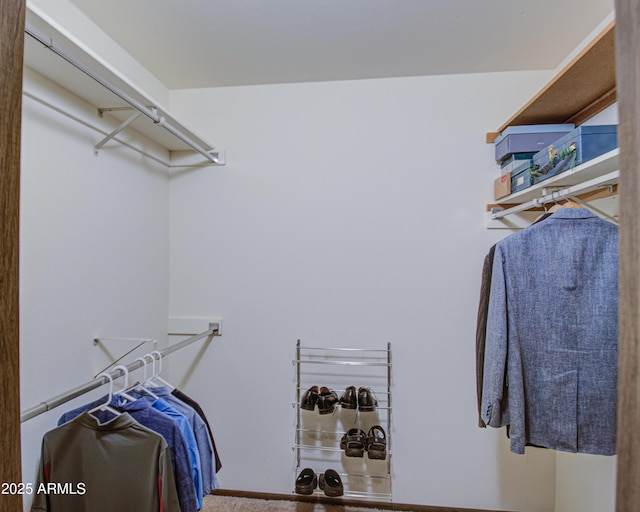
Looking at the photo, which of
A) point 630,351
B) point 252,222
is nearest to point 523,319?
point 630,351

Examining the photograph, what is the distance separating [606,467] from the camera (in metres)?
1.29

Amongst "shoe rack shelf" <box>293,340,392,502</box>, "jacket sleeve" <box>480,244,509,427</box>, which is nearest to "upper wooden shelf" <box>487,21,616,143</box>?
"jacket sleeve" <box>480,244,509,427</box>

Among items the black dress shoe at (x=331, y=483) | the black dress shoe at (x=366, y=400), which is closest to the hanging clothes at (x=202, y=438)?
the black dress shoe at (x=331, y=483)

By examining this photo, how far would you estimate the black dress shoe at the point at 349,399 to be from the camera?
1.55 meters

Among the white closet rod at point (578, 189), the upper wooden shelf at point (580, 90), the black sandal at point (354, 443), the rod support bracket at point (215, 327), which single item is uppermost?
the upper wooden shelf at point (580, 90)

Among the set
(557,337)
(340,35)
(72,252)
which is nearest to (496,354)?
(557,337)

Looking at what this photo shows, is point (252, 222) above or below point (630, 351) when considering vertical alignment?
above

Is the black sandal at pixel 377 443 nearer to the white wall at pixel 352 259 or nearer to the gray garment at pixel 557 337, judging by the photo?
the white wall at pixel 352 259

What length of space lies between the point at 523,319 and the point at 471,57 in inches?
51.6

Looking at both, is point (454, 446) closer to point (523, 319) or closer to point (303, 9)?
point (523, 319)

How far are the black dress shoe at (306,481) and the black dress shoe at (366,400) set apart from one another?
1.48 feet

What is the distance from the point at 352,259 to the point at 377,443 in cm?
95

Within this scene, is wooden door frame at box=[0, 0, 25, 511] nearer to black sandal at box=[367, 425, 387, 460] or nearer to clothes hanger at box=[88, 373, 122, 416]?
clothes hanger at box=[88, 373, 122, 416]

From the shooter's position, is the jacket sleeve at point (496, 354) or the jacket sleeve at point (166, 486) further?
the jacket sleeve at point (496, 354)
